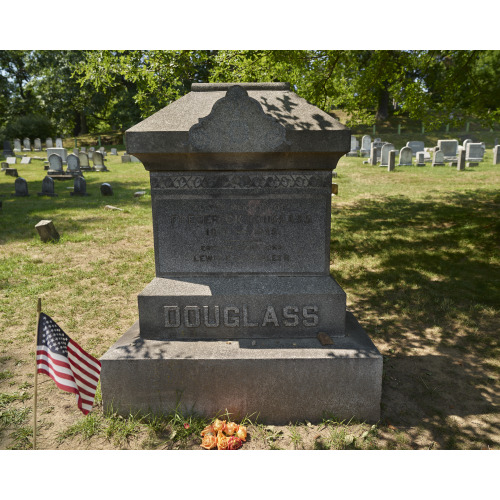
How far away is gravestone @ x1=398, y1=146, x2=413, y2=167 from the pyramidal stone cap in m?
20.9

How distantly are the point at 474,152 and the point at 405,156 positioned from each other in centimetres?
419

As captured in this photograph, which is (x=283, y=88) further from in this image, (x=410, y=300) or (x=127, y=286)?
(x=127, y=286)

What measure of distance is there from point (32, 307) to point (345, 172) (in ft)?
59.7

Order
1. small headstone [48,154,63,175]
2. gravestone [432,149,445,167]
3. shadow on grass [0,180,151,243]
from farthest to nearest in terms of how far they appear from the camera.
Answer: gravestone [432,149,445,167] → small headstone [48,154,63,175] → shadow on grass [0,180,151,243]

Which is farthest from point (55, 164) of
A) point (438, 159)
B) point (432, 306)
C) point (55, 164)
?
point (438, 159)

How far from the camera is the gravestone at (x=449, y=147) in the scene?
2494cm

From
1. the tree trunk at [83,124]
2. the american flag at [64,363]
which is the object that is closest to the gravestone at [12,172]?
the american flag at [64,363]

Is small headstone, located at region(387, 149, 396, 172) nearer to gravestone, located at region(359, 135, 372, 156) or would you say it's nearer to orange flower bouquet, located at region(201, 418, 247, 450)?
gravestone, located at region(359, 135, 372, 156)

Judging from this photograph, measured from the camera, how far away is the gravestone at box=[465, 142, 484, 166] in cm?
2256

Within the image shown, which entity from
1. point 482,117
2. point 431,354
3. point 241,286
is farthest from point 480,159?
point 241,286

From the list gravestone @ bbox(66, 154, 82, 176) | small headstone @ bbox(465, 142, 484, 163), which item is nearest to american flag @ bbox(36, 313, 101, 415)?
gravestone @ bbox(66, 154, 82, 176)

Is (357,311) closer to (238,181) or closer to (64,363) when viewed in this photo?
(238,181)

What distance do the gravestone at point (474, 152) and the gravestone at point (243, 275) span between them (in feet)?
74.8

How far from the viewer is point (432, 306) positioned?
580 centimetres
